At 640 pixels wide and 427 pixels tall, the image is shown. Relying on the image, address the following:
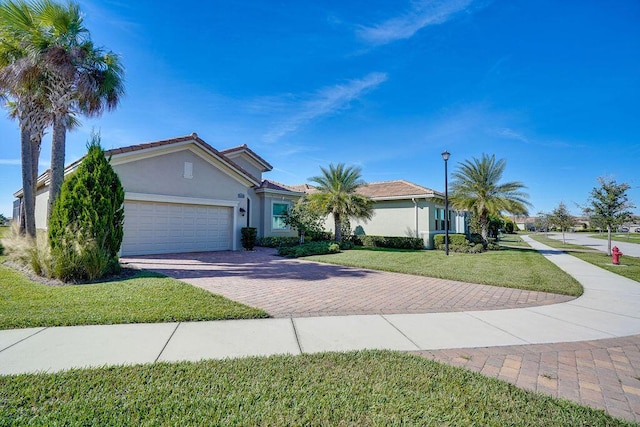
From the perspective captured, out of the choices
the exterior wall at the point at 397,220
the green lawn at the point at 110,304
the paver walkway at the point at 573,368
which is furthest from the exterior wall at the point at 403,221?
the green lawn at the point at 110,304

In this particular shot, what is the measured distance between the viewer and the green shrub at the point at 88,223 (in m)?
7.41

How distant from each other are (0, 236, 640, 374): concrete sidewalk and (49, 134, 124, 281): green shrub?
3892 millimetres

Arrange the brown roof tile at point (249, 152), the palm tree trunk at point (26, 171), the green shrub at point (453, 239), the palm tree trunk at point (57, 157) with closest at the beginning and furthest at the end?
the palm tree trunk at point (57, 157), the palm tree trunk at point (26, 171), the green shrub at point (453, 239), the brown roof tile at point (249, 152)

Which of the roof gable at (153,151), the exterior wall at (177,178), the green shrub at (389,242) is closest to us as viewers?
the roof gable at (153,151)

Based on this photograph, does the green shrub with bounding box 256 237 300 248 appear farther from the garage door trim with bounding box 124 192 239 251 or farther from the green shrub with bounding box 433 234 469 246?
the green shrub with bounding box 433 234 469 246

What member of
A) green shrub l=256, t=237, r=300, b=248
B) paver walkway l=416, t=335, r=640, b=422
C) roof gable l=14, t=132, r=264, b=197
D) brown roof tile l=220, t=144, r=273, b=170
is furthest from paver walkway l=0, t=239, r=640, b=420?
brown roof tile l=220, t=144, r=273, b=170

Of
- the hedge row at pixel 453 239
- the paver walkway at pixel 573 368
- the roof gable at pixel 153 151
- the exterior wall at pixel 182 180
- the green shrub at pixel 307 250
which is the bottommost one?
the paver walkway at pixel 573 368

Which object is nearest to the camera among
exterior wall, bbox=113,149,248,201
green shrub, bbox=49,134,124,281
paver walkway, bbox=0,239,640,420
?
paver walkway, bbox=0,239,640,420

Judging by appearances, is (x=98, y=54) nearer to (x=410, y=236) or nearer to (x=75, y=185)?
(x=75, y=185)

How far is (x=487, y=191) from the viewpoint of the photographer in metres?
18.8

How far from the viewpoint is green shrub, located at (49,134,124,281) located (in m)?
7.41

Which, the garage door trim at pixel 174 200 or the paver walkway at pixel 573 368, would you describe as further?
the garage door trim at pixel 174 200

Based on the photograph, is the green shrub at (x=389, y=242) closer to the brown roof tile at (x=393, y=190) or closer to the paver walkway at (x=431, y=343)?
the brown roof tile at (x=393, y=190)

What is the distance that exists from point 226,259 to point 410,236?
1296 cm
